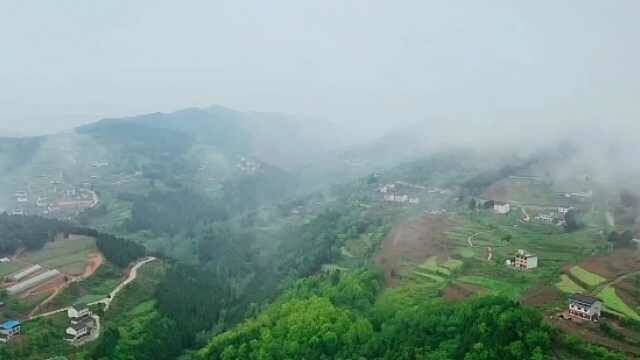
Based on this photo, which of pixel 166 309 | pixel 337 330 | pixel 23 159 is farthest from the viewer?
pixel 23 159

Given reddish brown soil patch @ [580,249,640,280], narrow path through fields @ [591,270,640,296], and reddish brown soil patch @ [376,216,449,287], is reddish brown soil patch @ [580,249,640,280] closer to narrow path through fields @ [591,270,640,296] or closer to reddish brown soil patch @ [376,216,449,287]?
narrow path through fields @ [591,270,640,296]

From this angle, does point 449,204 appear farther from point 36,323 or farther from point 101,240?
point 36,323

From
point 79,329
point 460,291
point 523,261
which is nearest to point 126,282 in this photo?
point 79,329

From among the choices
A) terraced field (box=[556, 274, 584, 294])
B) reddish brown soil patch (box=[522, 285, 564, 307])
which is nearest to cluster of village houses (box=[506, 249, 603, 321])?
reddish brown soil patch (box=[522, 285, 564, 307])

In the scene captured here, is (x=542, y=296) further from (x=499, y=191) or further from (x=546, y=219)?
(x=499, y=191)

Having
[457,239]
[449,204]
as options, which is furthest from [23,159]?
[457,239]

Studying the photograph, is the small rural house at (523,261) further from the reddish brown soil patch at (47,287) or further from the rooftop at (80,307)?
the reddish brown soil patch at (47,287)
